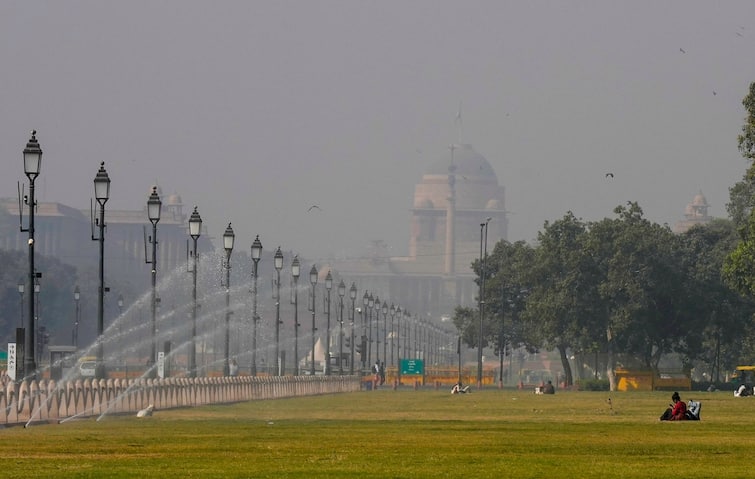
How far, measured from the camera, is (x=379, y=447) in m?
33.2

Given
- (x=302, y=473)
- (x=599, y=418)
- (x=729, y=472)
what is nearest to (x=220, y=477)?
(x=302, y=473)

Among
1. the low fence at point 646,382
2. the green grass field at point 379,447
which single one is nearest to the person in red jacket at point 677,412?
the green grass field at point 379,447

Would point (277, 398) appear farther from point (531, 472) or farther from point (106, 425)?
point (531, 472)

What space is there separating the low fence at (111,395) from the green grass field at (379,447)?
82 centimetres

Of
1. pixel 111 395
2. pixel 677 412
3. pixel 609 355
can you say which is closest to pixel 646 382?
pixel 609 355

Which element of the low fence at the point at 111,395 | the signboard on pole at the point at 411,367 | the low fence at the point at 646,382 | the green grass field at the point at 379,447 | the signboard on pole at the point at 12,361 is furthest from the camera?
the signboard on pole at the point at 411,367

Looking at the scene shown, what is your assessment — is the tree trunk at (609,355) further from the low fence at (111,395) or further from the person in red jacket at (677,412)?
the person in red jacket at (677,412)

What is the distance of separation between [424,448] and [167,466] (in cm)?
619

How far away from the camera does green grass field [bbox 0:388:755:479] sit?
27.7 m

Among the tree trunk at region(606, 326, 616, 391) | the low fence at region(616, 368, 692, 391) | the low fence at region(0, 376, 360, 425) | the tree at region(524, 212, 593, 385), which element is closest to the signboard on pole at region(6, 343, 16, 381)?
the low fence at region(0, 376, 360, 425)

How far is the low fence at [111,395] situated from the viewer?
142 feet

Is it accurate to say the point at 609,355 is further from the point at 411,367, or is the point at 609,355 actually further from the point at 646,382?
the point at 411,367

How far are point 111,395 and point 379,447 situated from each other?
2093 cm

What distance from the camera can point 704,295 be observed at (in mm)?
129625
